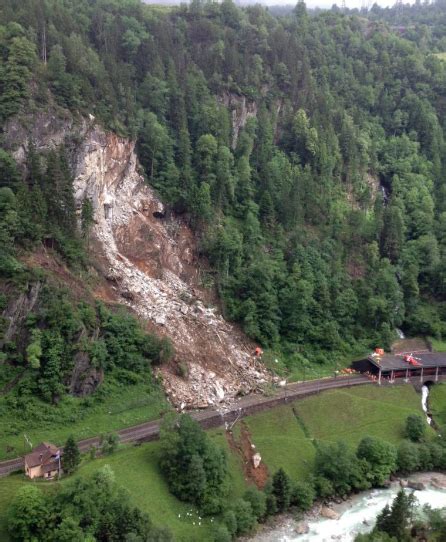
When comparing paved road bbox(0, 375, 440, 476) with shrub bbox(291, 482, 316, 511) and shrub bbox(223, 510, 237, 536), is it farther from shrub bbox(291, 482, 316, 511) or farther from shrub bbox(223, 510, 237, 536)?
shrub bbox(223, 510, 237, 536)

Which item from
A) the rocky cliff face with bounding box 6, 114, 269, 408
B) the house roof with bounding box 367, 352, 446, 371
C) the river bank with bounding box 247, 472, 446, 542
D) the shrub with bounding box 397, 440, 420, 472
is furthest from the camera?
the house roof with bounding box 367, 352, 446, 371

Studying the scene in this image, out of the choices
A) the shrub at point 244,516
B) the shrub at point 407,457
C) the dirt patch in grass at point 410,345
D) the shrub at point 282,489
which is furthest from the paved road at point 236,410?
the shrub at point 407,457

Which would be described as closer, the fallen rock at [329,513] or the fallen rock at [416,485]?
the fallen rock at [329,513]

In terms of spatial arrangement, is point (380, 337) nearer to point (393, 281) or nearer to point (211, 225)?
point (393, 281)

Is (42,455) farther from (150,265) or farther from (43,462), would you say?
(150,265)

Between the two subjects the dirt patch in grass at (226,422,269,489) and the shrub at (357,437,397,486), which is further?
the shrub at (357,437,397,486)

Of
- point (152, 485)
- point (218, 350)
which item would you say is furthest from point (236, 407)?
point (152, 485)

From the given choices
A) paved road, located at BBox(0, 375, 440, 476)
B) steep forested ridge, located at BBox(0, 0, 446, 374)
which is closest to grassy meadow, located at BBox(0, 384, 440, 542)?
paved road, located at BBox(0, 375, 440, 476)

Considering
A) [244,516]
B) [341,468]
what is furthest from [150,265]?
[244,516]

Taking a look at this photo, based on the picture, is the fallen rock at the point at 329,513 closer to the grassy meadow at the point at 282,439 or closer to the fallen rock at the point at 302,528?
the fallen rock at the point at 302,528
